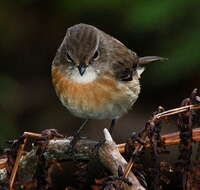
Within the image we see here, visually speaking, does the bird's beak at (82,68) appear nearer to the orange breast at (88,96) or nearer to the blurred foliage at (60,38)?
the orange breast at (88,96)

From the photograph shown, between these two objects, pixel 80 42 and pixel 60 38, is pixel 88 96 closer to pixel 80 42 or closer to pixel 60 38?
pixel 80 42

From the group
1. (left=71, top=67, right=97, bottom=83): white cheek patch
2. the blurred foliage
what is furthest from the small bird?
the blurred foliage

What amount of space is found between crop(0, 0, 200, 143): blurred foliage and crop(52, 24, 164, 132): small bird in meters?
1.90

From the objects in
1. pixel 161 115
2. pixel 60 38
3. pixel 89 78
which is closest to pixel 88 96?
pixel 89 78

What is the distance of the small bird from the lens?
4454 mm

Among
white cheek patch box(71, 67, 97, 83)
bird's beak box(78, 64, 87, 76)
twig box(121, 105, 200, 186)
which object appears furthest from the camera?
white cheek patch box(71, 67, 97, 83)

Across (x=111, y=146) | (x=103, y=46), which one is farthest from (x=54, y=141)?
(x=103, y=46)

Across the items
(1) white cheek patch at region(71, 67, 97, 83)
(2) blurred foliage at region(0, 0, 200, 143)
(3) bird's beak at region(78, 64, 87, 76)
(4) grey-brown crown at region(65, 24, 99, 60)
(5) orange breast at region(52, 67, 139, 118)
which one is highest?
(4) grey-brown crown at region(65, 24, 99, 60)

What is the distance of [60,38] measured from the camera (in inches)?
357

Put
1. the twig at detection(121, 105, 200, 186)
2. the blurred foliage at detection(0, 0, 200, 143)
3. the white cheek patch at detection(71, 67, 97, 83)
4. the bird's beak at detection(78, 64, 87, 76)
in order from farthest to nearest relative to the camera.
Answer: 1. the blurred foliage at detection(0, 0, 200, 143)
2. the white cheek patch at detection(71, 67, 97, 83)
3. the bird's beak at detection(78, 64, 87, 76)
4. the twig at detection(121, 105, 200, 186)

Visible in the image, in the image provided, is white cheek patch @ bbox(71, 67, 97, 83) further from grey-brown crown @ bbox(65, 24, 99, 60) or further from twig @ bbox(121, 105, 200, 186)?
twig @ bbox(121, 105, 200, 186)

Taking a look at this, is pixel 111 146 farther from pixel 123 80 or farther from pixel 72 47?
pixel 123 80

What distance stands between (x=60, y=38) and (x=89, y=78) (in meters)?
4.57

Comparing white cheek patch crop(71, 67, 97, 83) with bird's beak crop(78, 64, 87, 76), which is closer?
bird's beak crop(78, 64, 87, 76)
